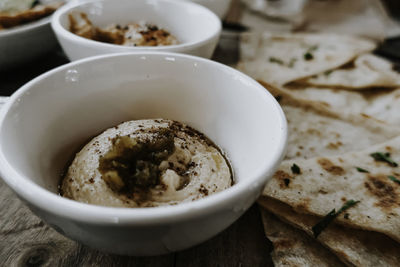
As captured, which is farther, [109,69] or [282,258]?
[109,69]

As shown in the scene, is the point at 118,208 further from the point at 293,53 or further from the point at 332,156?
the point at 293,53

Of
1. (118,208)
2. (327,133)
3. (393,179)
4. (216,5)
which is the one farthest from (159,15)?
(118,208)

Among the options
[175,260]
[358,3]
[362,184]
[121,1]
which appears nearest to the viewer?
[175,260]

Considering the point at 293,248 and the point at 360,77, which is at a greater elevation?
the point at 293,248

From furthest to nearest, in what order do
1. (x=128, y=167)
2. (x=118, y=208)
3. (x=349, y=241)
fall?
(x=349, y=241)
(x=128, y=167)
(x=118, y=208)

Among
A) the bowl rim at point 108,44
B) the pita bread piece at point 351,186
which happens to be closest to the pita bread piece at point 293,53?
the bowl rim at point 108,44

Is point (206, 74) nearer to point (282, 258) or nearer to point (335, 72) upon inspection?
point (282, 258)

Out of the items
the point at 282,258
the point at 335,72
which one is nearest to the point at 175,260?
the point at 282,258
